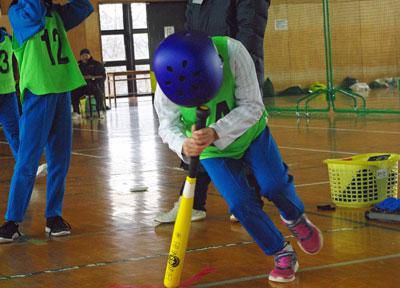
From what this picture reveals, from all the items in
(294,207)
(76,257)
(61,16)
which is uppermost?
(61,16)

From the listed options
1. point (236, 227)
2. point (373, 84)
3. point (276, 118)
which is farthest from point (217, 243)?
point (373, 84)

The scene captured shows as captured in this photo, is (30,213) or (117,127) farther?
(117,127)

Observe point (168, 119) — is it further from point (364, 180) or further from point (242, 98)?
point (364, 180)

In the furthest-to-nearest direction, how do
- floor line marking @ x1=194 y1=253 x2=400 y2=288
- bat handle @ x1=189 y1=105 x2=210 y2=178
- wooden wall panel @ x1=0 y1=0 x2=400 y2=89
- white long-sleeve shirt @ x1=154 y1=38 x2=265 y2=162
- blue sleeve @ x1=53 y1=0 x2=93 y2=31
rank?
wooden wall panel @ x1=0 y1=0 x2=400 y2=89 → blue sleeve @ x1=53 y1=0 x2=93 y2=31 → floor line marking @ x1=194 y1=253 x2=400 y2=288 → white long-sleeve shirt @ x1=154 y1=38 x2=265 y2=162 → bat handle @ x1=189 y1=105 x2=210 y2=178

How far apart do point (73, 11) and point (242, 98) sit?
2.01m

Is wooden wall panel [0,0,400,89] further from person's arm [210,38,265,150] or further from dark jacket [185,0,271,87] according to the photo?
person's arm [210,38,265,150]

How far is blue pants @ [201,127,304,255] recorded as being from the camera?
3977mm

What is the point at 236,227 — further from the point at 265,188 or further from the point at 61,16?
the point at 61,16

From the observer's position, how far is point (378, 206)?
5371 millimetres

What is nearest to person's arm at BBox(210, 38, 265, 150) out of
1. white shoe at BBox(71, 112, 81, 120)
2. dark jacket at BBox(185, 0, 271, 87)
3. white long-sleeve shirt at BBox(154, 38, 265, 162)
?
white long-sleeve shirt at BBox(154, 38, 265, 162)

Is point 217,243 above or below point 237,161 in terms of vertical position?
below

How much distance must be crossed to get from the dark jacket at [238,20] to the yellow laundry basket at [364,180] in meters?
0.94

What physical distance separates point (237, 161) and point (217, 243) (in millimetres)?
1025

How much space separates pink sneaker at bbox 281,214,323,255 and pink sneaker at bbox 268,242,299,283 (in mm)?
152
